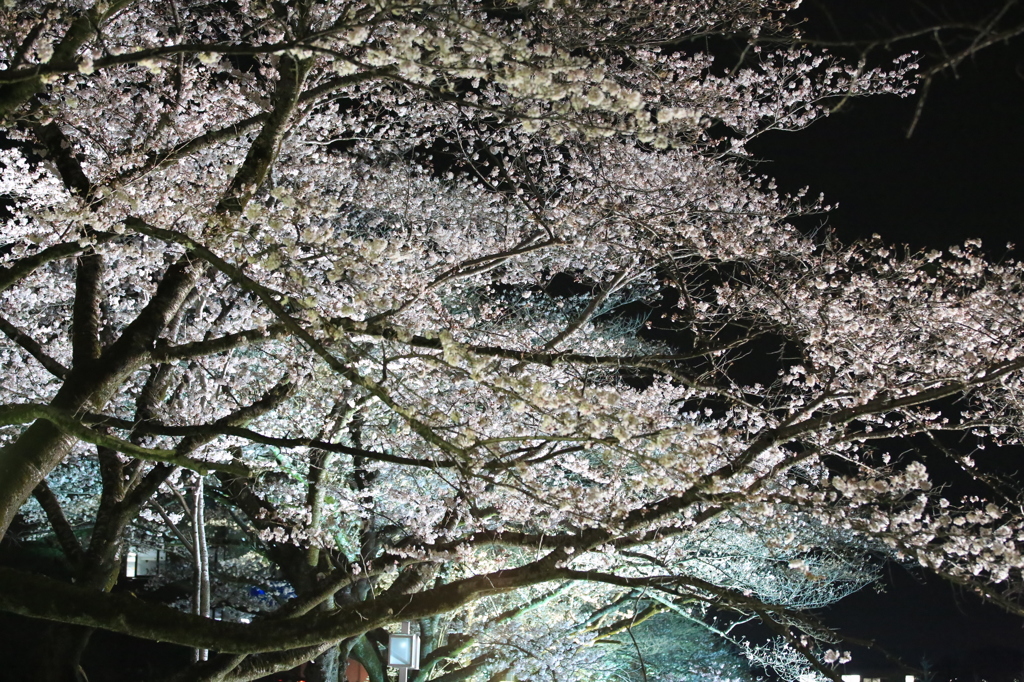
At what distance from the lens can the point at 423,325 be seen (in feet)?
25.1

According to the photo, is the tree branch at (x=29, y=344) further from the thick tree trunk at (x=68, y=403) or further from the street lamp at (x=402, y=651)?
the street lamp at (x=402, y=651)

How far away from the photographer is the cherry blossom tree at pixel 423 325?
16.0ft

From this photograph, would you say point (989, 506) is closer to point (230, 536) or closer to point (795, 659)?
point (795, 659)

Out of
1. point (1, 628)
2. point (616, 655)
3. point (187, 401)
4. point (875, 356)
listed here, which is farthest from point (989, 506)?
point (1, 628)

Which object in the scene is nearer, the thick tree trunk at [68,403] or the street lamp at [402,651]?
the thick tree trunk at [68,403]

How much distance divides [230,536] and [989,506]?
2006 centimetres

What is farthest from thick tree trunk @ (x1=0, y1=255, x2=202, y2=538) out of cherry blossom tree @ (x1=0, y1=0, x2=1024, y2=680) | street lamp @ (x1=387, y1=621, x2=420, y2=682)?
street lamp @ (x1=387, y1=621, x2=420, y2=682)

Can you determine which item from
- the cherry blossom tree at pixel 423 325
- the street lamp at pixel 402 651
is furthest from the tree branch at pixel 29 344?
the street lamp at pixel 402 651

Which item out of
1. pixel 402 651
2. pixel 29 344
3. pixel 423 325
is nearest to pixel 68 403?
pixel 29 344

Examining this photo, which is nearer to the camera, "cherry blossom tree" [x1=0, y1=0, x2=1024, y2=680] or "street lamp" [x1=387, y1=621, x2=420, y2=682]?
"cherry blossom tree" [x1=0, y1=0, x2=1024, y2=680]

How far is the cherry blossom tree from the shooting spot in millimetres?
4875

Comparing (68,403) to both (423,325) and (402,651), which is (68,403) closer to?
(423,325)

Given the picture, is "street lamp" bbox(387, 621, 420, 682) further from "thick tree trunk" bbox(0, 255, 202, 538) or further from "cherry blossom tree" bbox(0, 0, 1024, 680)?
"thick tree trunk" bbox(0, 255, 202, 538)

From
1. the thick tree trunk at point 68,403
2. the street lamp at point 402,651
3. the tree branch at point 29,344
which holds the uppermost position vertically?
the tree branch at point 29,344
